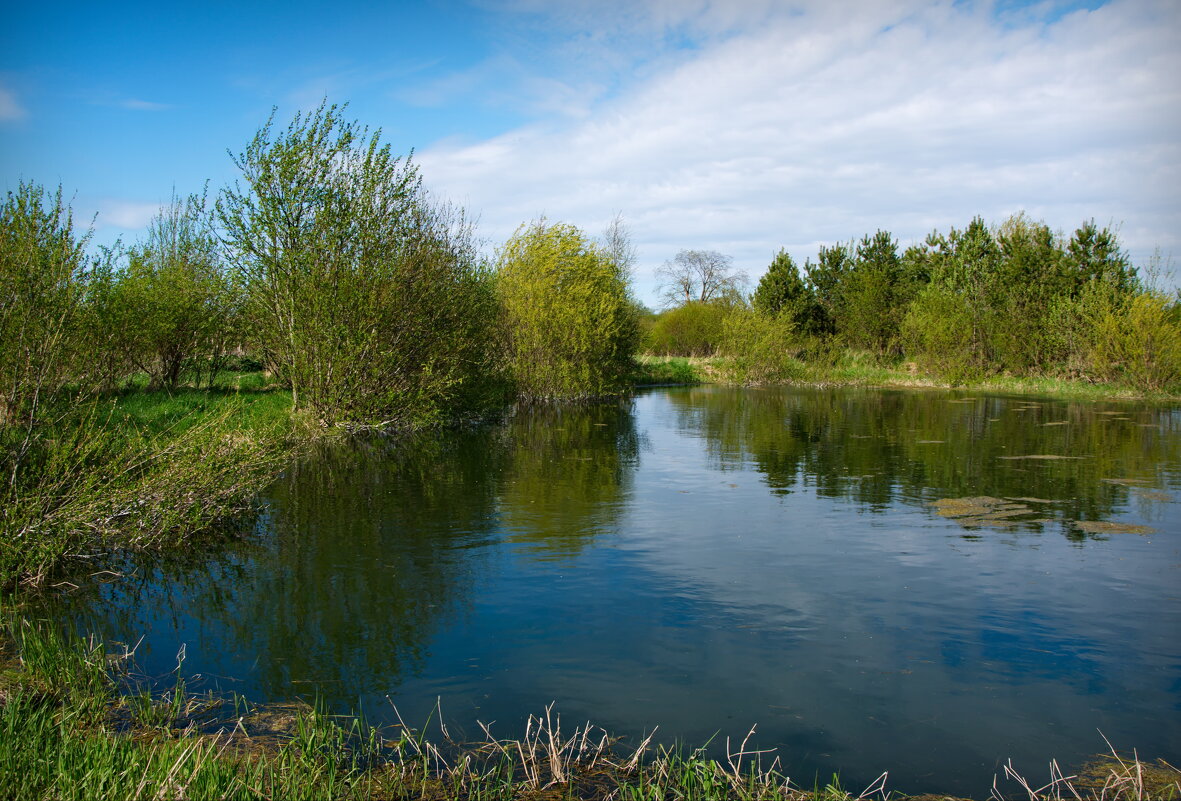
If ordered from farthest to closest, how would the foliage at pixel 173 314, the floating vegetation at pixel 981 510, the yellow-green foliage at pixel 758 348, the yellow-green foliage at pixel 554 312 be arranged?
the yellow-green foliage at pixel 758 348 → the yellow-green foliage at pixel 554 312 → the foliage at pixel 173 314 → the floating vegetation at pixel 981 510

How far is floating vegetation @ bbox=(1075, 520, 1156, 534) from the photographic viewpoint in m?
10.6

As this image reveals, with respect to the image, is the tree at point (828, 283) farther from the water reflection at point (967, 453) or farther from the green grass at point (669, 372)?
the water reflection at point (967, 453)

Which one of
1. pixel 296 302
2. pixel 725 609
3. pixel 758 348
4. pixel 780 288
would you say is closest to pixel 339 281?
pixel 296 302

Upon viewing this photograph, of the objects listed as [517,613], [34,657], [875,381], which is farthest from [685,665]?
[875,381]

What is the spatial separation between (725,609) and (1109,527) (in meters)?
6.64

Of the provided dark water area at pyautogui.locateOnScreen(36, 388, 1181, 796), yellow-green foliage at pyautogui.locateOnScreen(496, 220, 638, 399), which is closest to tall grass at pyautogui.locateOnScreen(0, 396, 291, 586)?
dark water area at pyautogui.locateOnScreen(36, 388, 1181, 796)

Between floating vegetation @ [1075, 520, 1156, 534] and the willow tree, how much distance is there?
42.9 ft

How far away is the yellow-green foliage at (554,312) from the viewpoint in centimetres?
2966

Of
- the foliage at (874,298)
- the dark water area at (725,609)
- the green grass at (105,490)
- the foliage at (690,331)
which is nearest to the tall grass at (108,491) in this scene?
the green grass at (105,490)

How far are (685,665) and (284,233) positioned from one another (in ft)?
46.3

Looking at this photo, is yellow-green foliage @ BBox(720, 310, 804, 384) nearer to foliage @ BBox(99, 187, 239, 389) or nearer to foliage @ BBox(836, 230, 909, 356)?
foliage @ BBox(836, 230, 909, 356)

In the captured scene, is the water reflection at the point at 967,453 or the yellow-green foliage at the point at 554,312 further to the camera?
the yellow-green foliage at the point at 554,312

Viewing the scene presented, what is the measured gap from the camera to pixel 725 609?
298 inches

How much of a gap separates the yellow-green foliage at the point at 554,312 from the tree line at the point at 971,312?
15.1 meters
